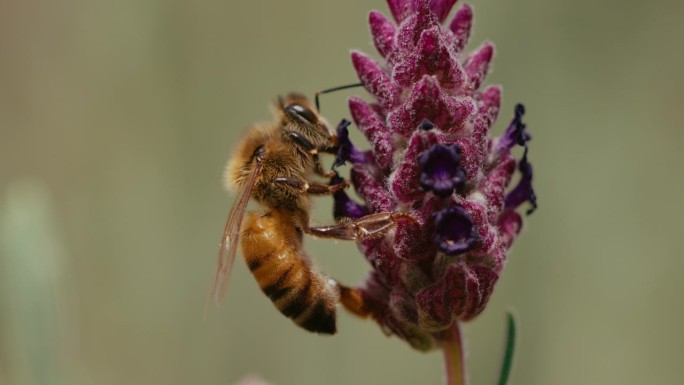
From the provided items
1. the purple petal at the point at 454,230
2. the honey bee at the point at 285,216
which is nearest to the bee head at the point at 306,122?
the honey bee at the point at 285,216

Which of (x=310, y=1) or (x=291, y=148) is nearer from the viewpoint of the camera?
(x=291, y=148)

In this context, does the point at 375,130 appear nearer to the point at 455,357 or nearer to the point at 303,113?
the point at 303,113

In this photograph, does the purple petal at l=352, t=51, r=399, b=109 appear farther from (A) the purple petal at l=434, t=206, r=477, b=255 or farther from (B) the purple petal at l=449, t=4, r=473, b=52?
(A) the purple petal at l=434, t=206, r=477, b=255

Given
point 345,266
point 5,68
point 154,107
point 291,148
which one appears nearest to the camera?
point 291,148

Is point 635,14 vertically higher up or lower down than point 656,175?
higher up

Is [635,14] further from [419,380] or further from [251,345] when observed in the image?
[251,345]

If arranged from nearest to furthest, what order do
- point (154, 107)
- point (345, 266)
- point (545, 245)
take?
point (545, 245) → point (345, 266) → point (154, 107)

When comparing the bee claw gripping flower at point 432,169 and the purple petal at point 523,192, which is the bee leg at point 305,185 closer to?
the bee claw gripping flower at point 432,169

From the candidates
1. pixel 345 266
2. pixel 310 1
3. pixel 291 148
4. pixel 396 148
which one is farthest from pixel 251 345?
pixel 396 148
